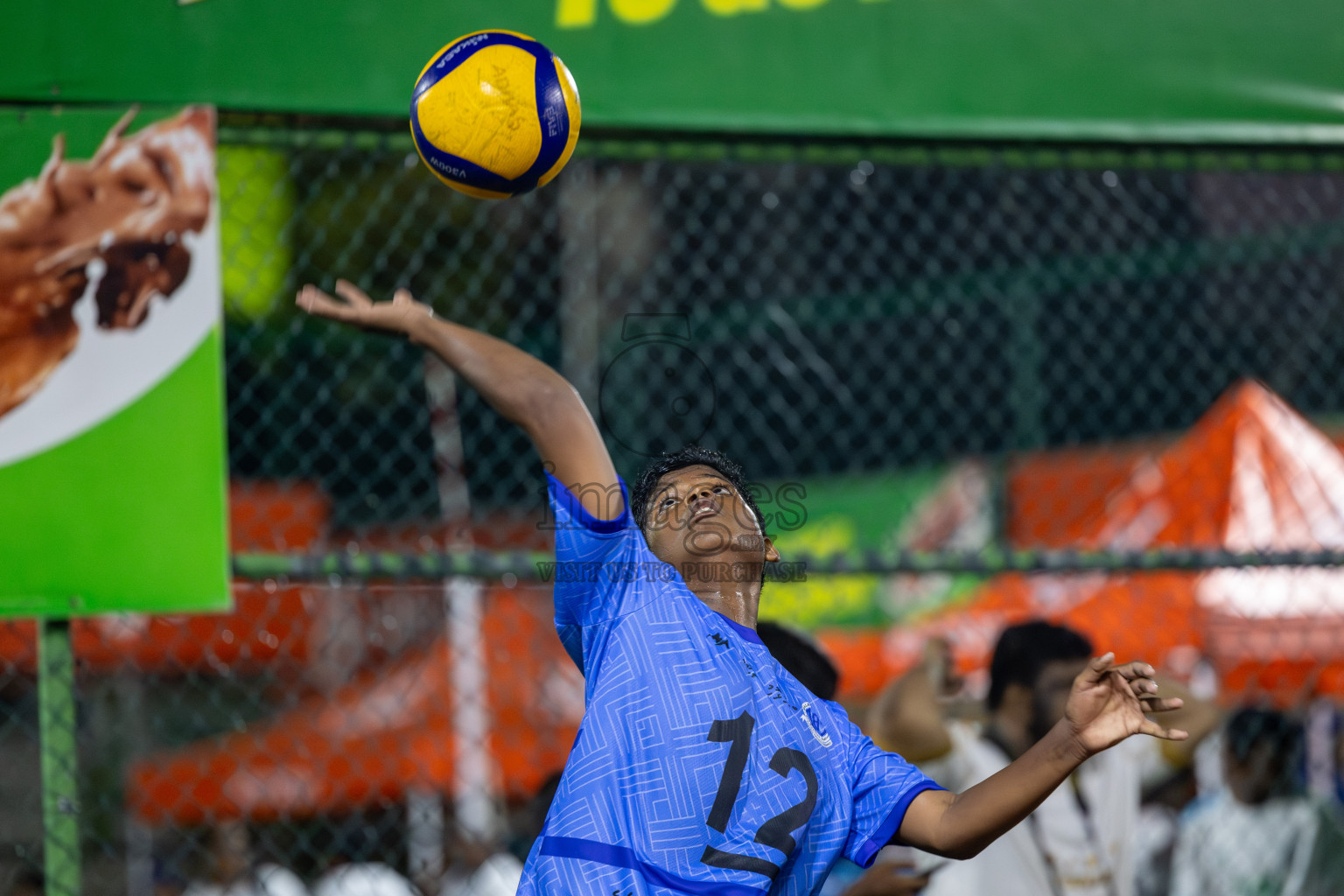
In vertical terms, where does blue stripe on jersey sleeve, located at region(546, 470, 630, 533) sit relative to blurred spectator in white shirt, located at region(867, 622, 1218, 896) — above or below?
above

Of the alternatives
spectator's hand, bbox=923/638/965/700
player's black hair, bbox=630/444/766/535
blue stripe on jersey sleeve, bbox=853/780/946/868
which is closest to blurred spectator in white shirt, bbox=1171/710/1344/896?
spectator's hand, bbox=923/638/965/700

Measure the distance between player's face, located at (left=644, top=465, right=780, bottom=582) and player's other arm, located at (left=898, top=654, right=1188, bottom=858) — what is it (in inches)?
26.6

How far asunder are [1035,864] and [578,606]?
2155mm

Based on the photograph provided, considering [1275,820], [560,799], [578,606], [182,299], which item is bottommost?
[1275,820]

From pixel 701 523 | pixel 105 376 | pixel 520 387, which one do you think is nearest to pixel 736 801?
pixel 701 523

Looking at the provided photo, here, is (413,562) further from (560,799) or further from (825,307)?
(825,307)

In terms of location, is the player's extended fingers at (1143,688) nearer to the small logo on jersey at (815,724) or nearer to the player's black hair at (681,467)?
the small logo on jersey at (815,724)

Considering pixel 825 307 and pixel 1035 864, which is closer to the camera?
pixel 1035 864

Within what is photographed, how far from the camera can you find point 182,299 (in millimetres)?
3480

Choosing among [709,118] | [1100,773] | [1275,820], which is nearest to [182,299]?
[709,118]

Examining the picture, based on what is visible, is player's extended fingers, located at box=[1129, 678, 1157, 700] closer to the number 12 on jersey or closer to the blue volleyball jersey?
the blue volleyball jersey

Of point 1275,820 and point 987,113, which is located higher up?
point 987,113

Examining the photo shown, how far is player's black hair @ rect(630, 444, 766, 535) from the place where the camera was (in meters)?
2.78

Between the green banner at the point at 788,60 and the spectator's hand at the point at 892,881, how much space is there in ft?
7.29
